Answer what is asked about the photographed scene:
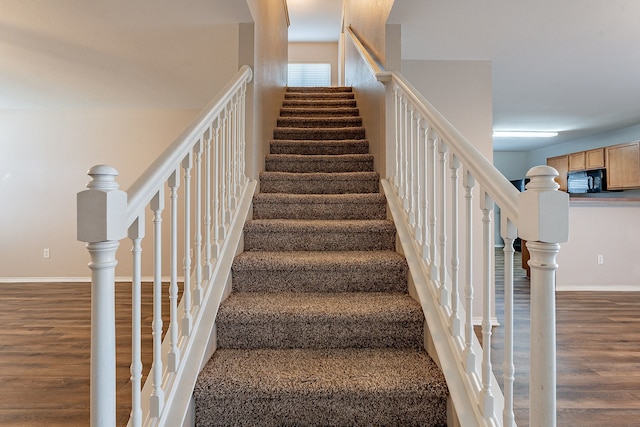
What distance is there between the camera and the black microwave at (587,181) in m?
5.74

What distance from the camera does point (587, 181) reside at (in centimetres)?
603

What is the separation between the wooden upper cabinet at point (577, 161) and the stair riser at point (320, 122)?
4.89 m

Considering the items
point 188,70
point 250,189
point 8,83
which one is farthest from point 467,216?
point 8,83

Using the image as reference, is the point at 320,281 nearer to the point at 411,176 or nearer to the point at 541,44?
the point at 411,176

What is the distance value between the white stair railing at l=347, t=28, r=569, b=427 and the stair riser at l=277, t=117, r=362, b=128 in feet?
4.73

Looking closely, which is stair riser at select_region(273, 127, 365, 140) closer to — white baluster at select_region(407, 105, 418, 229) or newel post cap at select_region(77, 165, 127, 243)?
white baluster at select_region(407, 105, 418, 229)

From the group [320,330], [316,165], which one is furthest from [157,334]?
[316,165]

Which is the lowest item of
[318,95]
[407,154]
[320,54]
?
[407,154]

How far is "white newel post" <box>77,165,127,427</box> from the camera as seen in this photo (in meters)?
0.79

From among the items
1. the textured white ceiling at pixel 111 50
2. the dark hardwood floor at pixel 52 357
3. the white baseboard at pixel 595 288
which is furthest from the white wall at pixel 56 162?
the white baseboard at pixel 595 288

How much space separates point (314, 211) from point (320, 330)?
101 cm

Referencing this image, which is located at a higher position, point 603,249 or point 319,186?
point 319,186

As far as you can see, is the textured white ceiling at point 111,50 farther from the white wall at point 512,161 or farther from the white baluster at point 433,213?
the white wall at point 512,161

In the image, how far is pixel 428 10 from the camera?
7.68 ft
